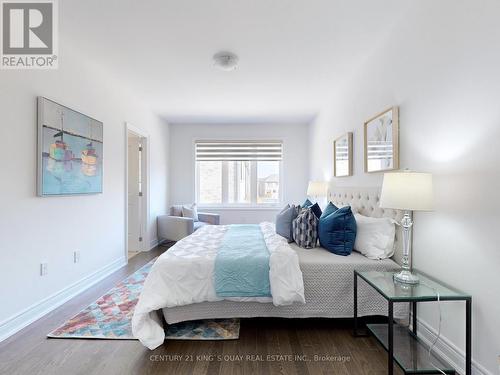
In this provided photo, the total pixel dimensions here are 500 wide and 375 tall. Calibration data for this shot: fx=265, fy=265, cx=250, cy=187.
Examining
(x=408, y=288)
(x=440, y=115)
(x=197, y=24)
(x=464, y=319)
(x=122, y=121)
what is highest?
(x=197, y=24)

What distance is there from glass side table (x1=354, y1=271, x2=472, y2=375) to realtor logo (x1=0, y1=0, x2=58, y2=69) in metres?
3.10

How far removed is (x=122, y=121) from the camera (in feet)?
12.2

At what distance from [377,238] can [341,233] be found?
29 centimetres

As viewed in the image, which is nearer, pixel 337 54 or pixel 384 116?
pixel 384 116

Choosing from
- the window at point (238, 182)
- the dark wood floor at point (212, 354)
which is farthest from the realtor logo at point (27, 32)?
the window at point (238, 182)

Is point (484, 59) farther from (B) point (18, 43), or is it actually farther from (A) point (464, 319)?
(B) point (18, 43)

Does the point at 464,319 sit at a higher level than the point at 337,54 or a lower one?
lower

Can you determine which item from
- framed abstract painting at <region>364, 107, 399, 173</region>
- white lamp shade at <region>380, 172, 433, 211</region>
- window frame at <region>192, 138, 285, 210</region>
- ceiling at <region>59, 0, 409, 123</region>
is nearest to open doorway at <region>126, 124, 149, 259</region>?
ceiling at <region>59, 0, 409, 123</region>

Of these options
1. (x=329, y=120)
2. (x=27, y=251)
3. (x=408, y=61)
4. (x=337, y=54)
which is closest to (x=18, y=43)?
(x=27, y=251)

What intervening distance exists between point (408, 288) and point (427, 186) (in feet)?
2.11

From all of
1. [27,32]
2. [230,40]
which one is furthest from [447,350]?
[27,32]

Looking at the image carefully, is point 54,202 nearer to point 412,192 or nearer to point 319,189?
point 412,192

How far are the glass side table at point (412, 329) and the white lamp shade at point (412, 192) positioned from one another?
1.63 feet

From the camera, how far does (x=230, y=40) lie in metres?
2.47
